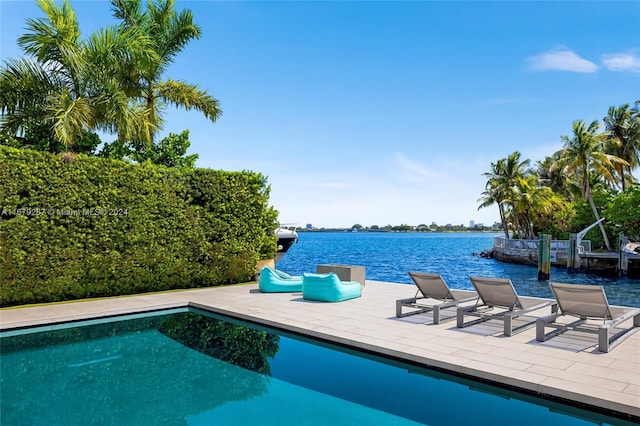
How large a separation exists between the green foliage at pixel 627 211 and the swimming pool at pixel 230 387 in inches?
1327

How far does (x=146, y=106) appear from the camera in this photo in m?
16.1

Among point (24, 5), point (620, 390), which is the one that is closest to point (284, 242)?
point (24, 5)

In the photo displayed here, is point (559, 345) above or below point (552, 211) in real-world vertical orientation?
below

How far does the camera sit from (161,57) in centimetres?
1605

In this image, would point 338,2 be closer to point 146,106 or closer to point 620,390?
point 146,106

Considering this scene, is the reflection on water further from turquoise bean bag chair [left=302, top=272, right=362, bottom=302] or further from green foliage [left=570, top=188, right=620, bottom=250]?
green foliage [left=570, top=188, right=620, bottom=250]

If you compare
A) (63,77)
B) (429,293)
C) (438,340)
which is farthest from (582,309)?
(63,77)

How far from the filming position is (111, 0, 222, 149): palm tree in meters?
15.6

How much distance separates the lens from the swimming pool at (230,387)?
5.20 metres

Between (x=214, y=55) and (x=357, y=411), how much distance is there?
48.5 ft

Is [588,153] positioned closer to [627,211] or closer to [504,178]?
[627,211]

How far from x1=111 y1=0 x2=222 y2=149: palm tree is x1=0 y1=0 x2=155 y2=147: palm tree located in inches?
76.2

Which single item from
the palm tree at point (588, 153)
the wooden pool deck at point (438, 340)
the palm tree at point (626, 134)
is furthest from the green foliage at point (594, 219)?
the wooden pool deck at point (438, 340)

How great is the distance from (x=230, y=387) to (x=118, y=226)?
764cm
